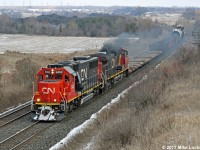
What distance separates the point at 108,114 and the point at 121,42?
22568 millimetres

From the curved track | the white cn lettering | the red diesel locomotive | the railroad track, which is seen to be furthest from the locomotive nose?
the white cn lettering

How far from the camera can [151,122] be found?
15.9 metres

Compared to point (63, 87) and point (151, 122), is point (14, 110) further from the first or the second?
point (151, 122)

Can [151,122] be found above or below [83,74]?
below

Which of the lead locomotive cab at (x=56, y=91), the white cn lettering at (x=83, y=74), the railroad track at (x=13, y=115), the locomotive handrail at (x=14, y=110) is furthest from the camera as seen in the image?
the white cn lettering at (x=83, y=74)

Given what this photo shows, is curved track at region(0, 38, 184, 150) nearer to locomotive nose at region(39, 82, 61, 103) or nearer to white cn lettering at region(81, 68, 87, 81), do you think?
locomotive nose at region(39, 82, 61, 103)

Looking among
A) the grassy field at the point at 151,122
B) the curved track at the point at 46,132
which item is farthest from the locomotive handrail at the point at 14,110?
the grassy field at the point at 151,122

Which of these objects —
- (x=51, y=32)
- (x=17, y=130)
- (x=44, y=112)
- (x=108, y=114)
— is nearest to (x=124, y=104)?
(x=108, y=114)

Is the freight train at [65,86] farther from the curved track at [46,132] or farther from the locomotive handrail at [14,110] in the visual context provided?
the locomotive handrail at [14,110]

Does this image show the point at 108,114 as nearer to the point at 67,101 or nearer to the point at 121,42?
the point at 67,101

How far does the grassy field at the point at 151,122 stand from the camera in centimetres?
1334

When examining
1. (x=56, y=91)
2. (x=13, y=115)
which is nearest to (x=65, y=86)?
(x=56, y=91)

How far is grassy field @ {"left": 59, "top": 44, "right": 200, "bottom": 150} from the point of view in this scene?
525 inches

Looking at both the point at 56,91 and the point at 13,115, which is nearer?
the point at 56,91
